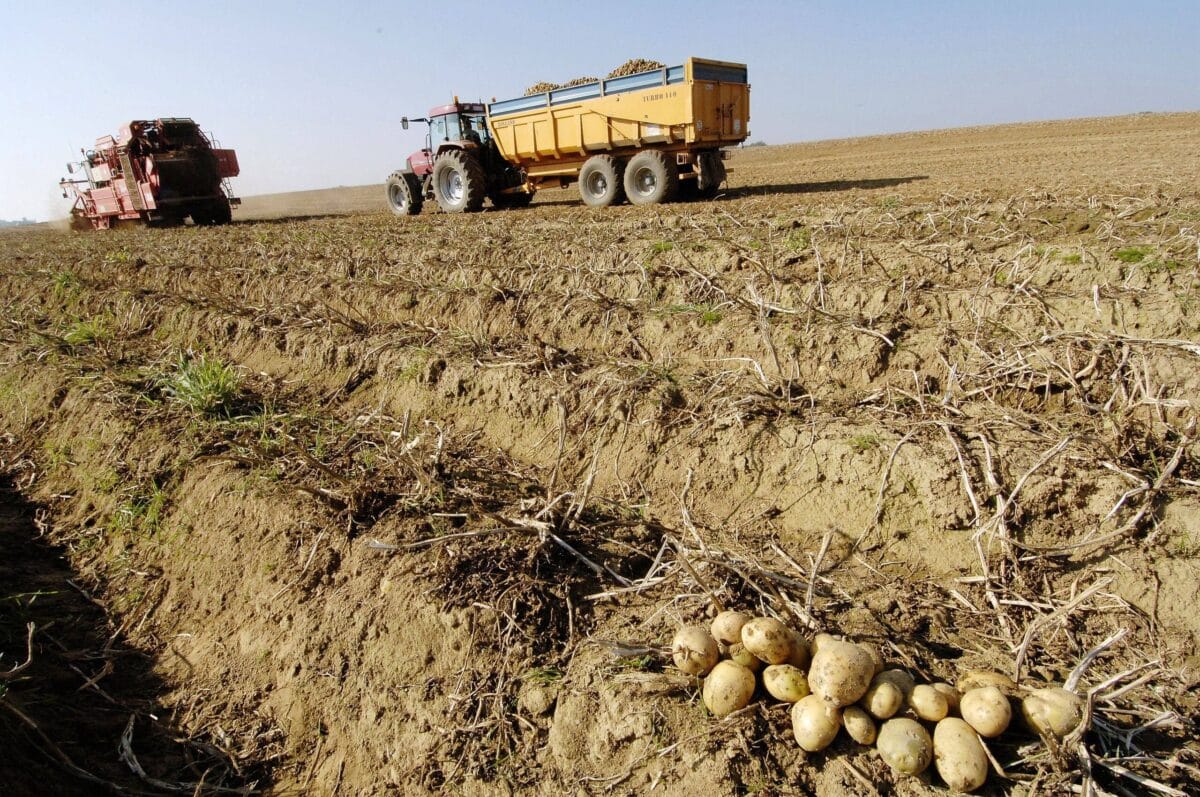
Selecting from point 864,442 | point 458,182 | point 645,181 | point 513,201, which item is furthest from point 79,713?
point 513,201

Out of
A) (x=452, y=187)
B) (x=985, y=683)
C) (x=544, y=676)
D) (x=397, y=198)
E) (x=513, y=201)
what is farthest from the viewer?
(x=397, y=198)

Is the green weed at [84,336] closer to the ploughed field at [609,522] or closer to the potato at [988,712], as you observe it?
the ploughed field at [609,522]

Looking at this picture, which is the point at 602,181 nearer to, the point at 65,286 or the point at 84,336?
A: the point at 65,286

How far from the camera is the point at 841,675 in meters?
1.86

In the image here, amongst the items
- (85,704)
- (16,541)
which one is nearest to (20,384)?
(16,541)

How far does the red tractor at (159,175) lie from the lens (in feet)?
56.2

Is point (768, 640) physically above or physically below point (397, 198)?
below

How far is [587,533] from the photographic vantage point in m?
3.01

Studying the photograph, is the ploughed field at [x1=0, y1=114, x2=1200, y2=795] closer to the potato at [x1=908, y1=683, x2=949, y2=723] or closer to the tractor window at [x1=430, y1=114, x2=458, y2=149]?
the potato at [x1=908, y1=683, x2=949, y2=723]

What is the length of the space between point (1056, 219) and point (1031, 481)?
204 inches

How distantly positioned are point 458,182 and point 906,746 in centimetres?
1548

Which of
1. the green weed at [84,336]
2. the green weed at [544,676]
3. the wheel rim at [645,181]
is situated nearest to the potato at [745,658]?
the green weed at [544,676]

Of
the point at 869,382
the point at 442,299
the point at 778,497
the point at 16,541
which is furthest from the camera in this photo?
the point at 442,299

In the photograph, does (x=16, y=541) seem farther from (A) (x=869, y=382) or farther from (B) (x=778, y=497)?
(A) (x=869, y=382)
